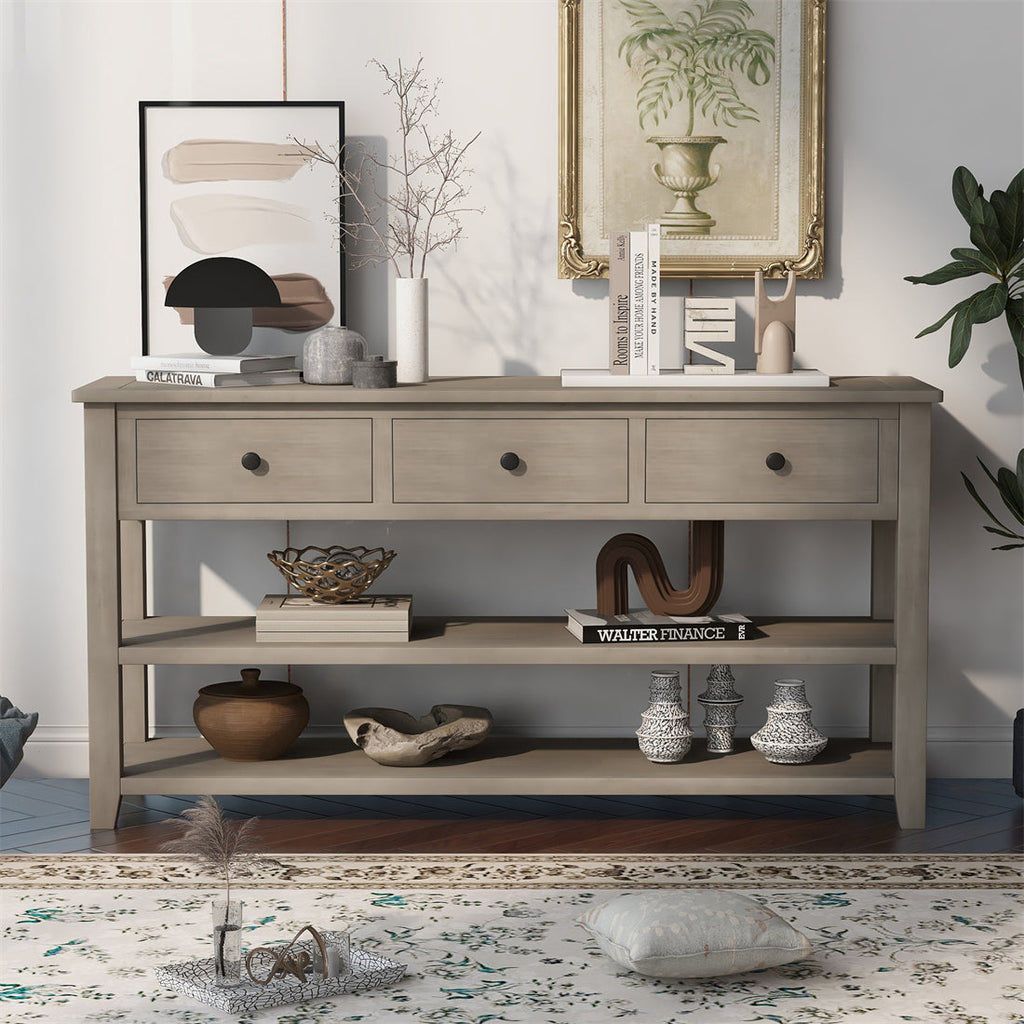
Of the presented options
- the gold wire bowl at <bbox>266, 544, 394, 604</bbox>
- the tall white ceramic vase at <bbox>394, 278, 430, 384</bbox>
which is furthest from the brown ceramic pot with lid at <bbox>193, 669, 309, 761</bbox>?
the tall white ceramic vase at <bbox>394, 278, 430, 384</bbox>

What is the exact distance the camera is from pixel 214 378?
3152mm

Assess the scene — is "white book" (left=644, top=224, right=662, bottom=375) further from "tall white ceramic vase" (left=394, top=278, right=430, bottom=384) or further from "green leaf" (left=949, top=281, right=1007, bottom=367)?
"green leaf" (left=949, top=281, right=1007, bottom=367)

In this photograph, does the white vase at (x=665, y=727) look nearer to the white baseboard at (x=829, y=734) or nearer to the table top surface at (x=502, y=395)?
the white baseboard at (x=829, y=734)

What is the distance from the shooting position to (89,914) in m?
2.72

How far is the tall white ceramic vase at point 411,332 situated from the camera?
3.29 m

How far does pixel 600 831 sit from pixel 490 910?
58 centimetres

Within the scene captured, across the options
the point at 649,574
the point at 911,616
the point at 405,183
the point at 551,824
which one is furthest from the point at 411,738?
the point at 405,183

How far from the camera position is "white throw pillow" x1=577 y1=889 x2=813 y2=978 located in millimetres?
2369

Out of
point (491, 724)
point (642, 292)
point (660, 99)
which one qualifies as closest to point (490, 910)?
point (491, 724)

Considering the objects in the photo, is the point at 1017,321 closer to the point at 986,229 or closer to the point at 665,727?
the point at 986,229

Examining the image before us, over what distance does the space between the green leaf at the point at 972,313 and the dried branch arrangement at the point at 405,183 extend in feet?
4.00

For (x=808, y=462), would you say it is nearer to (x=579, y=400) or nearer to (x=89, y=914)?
(x=579, y=400)

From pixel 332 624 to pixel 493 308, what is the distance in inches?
37.5

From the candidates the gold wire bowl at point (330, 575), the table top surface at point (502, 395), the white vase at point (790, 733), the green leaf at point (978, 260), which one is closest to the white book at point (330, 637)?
the gold wire bowl at point (330, 575)
